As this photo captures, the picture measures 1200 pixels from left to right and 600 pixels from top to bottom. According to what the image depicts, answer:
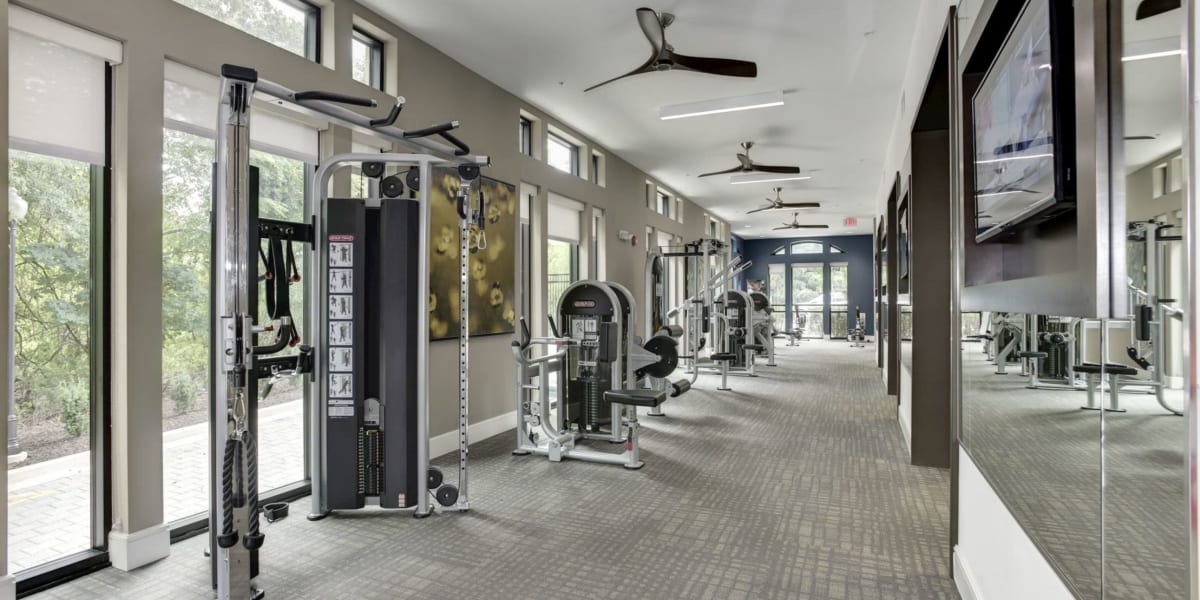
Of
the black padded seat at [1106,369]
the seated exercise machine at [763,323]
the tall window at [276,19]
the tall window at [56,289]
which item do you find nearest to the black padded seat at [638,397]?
the tall window at [56,289]

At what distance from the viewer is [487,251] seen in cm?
562

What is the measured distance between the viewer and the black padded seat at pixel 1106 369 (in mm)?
1097

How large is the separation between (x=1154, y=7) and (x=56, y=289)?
3.93m

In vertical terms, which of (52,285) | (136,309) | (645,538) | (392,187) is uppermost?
(392,187)

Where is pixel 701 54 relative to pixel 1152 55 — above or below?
above

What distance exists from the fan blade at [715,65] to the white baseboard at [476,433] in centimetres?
339

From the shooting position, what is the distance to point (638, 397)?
457cm

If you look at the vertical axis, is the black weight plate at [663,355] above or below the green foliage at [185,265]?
below

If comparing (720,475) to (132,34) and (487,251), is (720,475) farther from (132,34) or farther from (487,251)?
(132,34)

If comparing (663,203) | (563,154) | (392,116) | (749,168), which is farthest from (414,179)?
(663,203)

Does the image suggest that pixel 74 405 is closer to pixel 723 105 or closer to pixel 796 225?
pixel 723 105

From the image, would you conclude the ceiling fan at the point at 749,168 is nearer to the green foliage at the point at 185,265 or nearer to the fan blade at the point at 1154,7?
the green foliage at the point at 185,265

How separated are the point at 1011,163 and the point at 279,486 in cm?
431

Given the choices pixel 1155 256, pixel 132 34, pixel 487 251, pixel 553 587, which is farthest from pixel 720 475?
pixel 132 34
